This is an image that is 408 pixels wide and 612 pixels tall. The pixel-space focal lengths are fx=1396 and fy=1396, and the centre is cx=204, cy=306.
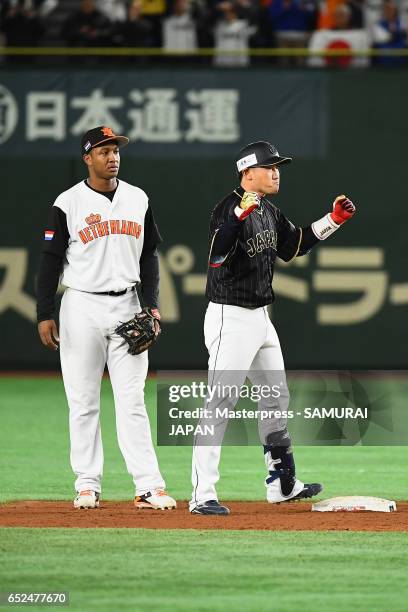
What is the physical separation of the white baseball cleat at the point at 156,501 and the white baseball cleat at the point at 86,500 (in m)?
0.26

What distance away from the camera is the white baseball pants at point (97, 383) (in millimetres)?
7934

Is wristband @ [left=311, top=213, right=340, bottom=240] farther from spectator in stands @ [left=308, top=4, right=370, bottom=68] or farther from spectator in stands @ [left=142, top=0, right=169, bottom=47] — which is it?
spectator in stands @ [left=142, top=0, right=169, bottom=47]

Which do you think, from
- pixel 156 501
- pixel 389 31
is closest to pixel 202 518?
pixel 156 501

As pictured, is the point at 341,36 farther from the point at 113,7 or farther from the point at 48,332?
the point at 48,332

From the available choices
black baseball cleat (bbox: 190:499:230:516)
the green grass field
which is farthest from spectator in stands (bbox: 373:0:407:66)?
black baseball cleat (bbox: 190:499:230:516)

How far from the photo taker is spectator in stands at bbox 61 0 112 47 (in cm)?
1555

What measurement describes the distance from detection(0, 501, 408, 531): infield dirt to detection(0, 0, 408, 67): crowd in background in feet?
26.9

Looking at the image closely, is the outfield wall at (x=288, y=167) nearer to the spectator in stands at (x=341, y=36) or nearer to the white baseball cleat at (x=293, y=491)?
the spectator in stands at (x=341, y=36)

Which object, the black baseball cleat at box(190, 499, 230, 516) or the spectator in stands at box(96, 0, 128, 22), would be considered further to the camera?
the spectator in stands at box(96, 0, 128, 22)

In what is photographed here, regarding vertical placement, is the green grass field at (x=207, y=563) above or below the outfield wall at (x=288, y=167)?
below

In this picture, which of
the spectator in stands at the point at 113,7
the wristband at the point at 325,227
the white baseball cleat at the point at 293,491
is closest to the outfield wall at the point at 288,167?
the spectator in stands at the point at 113,7

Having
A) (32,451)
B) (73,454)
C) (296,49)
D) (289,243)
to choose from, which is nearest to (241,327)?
(289,243)

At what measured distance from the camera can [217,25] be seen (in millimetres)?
16141

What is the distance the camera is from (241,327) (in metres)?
7.79
